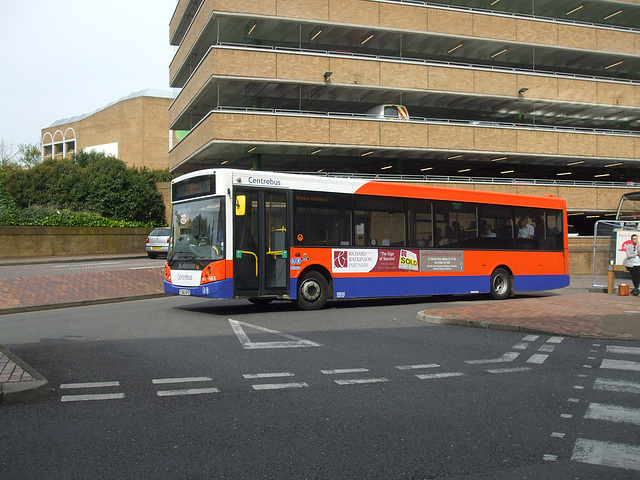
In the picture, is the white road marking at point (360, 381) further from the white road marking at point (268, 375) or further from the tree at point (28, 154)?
the tree at point (28, 154)

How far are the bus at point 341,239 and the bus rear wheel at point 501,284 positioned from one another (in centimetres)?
3

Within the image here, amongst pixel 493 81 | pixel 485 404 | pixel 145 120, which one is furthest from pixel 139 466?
pixel 145 120

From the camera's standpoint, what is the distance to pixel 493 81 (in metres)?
34.2

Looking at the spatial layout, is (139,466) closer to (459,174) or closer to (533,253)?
(533,253)

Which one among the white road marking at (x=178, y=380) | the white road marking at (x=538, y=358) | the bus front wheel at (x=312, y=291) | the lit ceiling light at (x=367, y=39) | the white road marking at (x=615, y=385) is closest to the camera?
the white road marking at (x=615, y=385)

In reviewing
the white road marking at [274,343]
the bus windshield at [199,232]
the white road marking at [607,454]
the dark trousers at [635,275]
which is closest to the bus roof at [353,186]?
the bus windshield at [199,232]

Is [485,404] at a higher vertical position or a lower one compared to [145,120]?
lower

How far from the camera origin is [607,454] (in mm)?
4410

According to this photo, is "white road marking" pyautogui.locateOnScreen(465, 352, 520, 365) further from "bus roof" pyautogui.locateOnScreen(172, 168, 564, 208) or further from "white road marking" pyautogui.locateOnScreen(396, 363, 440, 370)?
"bus roof" pyautogui.locateOnScreen(172, 168, 564, 208)

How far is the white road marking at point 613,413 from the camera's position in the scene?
5289 mm

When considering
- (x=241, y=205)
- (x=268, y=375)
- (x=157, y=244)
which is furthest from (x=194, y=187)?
(x=157, y=244)

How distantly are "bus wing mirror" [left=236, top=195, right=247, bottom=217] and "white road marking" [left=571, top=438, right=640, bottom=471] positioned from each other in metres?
9.20

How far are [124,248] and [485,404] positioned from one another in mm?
33263

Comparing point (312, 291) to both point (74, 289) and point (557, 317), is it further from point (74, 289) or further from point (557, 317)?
point (74, 289)
